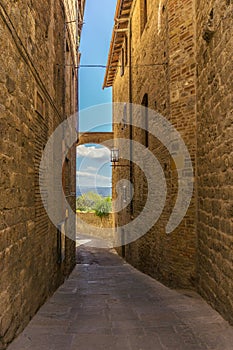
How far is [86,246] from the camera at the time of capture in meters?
17.0

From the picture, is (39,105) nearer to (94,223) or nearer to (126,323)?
(126,323)

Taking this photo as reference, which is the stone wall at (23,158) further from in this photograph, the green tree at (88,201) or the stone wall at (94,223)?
the green tree at (88,201)

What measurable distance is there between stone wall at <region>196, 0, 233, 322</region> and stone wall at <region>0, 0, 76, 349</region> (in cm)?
253

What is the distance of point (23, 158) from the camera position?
3564 mm

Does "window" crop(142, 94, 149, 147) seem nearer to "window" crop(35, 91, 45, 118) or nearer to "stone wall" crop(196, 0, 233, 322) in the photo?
"stone wall" crop(196, 0, 233, 322)

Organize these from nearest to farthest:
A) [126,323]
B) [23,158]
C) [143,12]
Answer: [23,158], [126,323], [143,12]

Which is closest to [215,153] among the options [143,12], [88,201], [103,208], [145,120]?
[145,120]

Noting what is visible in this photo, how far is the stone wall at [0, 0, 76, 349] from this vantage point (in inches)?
112

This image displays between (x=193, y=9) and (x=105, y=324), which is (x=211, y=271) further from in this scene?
(x=193, y=9)

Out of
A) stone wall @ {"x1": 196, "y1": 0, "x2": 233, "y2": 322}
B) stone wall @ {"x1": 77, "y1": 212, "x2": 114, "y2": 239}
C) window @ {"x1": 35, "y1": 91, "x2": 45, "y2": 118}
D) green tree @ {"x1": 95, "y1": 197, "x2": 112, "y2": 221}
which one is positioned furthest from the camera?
green tree @ {"x1": 95, "y1": 197, "x2": 112, "y2": 221}

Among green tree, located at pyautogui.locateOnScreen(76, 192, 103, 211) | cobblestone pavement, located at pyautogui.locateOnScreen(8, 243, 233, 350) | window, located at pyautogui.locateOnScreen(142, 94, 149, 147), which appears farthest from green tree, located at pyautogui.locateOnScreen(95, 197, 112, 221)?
cobblestone pavement, located at pyautogui.locateOnScreen(8, 243, 233, 350)

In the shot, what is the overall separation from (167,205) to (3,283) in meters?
4.27

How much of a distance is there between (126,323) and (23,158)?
2.46 metres

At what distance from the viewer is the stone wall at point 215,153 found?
3.76m
